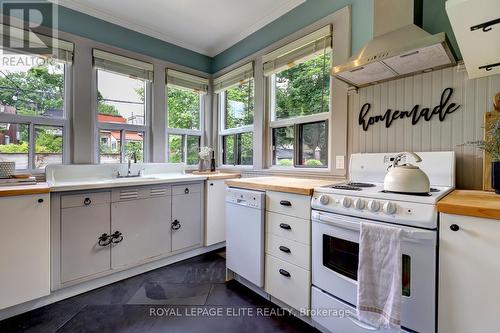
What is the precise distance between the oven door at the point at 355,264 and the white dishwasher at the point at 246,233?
47 centimetres

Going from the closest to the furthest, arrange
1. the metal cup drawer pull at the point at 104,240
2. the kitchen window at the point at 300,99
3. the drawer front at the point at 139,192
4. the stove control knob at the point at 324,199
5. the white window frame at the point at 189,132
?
the stove control knob at the point at 324,199 → the metal cup drawer pull at the point at 104,240 → the drawer front at the point at 139,192 → the kitchen window at the point at 300,99 → the white window frame at the point at 189,132

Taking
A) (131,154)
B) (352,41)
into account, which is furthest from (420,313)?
(131,154)

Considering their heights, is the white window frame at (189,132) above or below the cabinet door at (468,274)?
above

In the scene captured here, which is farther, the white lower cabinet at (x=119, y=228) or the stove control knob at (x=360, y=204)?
the white lower cabinet at (x=119, y=228)

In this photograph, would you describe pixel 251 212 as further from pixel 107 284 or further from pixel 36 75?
pixel 36 75

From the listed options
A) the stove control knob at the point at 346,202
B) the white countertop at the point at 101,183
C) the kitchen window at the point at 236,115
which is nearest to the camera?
the stove control knob at the point at 346,202

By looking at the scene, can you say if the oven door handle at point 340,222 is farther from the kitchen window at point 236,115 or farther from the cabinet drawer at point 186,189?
the kitchen window at point 236,115

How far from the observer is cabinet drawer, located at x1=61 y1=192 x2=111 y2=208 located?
1879 millimetres

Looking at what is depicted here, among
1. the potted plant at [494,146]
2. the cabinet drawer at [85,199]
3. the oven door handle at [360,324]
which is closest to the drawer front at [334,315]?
the oven door handle at [360,324]

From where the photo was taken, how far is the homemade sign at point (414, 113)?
5.17 feet

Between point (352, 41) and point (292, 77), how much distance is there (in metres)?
0.75

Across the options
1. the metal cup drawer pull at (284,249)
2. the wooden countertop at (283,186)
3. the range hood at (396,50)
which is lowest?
the metal cup drawer pull at (284,249)

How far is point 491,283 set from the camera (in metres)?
0.97

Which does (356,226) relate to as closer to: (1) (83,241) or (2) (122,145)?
(1) (83,241)
